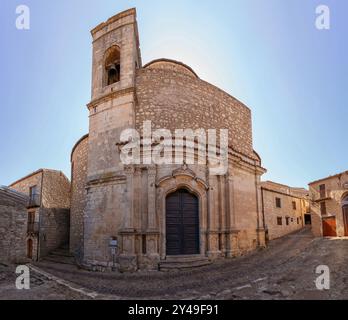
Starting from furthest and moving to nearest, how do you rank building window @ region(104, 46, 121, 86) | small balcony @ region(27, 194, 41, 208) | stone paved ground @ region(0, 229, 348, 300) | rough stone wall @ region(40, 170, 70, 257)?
1. small balcony @ region(27, 194, 41, 208)
2. rough stone wall @ region(40, 170, 70, 257)
3. building window @ region(104, 46, 121, 86)
4. stone paved ground @ region(0, 229, 348, 300)

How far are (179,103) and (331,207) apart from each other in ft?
48.0

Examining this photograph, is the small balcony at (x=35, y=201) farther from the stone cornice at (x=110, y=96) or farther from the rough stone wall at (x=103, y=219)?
the stone cornice at (x=110, y=96)

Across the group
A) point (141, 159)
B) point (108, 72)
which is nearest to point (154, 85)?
point (108, 72)

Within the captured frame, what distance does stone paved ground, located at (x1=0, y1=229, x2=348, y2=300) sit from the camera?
5511 millimetres

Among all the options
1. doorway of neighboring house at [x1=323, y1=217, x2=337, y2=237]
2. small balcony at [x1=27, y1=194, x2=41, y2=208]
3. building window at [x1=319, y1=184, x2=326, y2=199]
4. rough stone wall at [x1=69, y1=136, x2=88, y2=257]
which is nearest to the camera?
rough stone wall at [x1=69, y1=136, x2=88, y2=257]

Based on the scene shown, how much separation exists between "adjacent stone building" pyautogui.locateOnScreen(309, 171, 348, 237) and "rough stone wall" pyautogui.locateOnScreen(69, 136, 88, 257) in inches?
665

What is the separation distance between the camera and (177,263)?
8.68 metres

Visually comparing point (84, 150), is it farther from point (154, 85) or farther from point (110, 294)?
point (110, 294)

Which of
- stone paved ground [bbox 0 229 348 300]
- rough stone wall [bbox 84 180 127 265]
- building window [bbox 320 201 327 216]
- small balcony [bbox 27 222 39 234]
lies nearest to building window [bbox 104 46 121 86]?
rough stone wall [bbox 84 180 127 265]

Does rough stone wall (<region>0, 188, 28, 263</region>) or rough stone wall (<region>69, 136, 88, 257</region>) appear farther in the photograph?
rough stone wall (<region>69, 136, 88, 257</region>)

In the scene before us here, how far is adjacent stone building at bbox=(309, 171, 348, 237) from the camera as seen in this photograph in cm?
1689

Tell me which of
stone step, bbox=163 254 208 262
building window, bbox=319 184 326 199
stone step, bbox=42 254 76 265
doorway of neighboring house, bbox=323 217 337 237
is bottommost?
stone step, bbox=42 254 76 265

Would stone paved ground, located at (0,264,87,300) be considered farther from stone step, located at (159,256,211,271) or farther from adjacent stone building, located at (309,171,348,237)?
adjacent stone building, located at (309,171,348,237)

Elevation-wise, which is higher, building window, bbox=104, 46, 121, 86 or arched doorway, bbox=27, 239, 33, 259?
building window, bbox=104, 46, 121, 86
